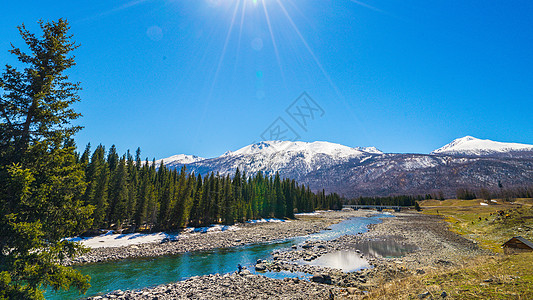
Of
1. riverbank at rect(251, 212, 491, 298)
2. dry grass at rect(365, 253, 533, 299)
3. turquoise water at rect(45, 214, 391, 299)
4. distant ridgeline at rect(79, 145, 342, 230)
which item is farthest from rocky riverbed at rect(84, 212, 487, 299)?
distant ridgeline at rect(79, 145, 342, 230)

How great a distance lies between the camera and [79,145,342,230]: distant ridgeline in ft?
163

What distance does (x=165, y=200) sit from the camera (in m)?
53.6

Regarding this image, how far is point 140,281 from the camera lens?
2188cm

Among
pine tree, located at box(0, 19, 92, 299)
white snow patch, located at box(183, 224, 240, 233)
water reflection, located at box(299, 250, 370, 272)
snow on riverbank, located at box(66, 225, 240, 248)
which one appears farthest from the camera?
white snow patch, located at box(183, 224, 240, 233)

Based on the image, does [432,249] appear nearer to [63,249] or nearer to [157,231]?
[63,249]

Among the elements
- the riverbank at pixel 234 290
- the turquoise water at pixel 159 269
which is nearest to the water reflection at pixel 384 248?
the turquoise water at pixel 159 269

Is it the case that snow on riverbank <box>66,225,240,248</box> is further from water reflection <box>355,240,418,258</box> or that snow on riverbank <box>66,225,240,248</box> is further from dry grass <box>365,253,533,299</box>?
dry grass <box>365,253,533,299</box>

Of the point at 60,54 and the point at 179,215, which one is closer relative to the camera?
the point at 60,54

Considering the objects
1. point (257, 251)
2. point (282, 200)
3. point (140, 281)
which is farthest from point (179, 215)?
point (282, 200)

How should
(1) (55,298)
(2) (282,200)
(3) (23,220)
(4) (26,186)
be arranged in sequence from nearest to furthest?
1. (4) (26,186)
2. (3) (23,220)
3. (1) (55,298)
4. (2) (282,200)

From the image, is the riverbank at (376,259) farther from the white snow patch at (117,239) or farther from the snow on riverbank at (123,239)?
the white snow patch at (117,239)

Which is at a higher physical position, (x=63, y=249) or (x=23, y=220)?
(x=23, y=220)

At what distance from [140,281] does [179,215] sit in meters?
34.3

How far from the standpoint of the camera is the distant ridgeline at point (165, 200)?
49.8 m
